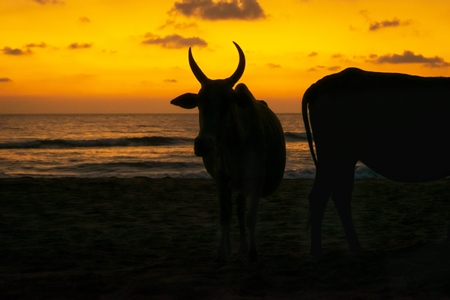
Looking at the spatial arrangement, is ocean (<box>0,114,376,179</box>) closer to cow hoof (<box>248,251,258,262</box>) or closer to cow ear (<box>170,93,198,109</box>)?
cow hoof (<box>248,251,258,262</box>)

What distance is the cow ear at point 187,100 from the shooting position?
5670 millimetres

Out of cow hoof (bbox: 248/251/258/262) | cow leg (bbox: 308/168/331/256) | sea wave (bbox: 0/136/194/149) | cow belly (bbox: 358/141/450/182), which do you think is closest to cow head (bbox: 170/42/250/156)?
cow leg (bbox: 308/168/331/256)

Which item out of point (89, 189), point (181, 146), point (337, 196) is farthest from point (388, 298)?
point (181, 146)

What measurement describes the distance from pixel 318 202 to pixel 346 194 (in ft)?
0.98

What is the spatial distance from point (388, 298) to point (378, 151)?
1765 millimetres

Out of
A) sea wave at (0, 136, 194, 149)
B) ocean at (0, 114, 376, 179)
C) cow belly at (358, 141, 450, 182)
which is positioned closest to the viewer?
cow belly at (358, 141, 450, 182)

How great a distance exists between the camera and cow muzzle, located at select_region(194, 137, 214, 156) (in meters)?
5.19

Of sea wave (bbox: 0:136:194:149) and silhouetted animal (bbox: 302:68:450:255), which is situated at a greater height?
silhouetted animal (bbox: 302:68:450:255)

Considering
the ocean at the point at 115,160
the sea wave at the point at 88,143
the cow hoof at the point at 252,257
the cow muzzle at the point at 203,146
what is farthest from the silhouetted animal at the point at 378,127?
the sea wave at the point at 88,143

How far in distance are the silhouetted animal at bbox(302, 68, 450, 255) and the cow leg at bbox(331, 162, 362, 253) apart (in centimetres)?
1

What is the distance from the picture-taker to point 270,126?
6465mm

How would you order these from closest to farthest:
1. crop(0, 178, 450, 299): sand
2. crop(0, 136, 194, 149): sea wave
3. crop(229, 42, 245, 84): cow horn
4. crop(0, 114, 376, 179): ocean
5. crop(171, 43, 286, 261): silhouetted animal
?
1. crop(0, 178, 450, 299): sand
2. crop(171, 43, 286, 261): silhouetted animal
3. crop(229, 42, 245, 84): cow horn
4. crop(0, 114, 376, 179): ocean
5. crop(0, 136, 194, 149): sea wave

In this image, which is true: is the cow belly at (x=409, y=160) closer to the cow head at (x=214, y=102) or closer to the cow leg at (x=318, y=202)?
the cow leg at (x=318, y=202)

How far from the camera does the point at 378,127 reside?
5871 millimetres
